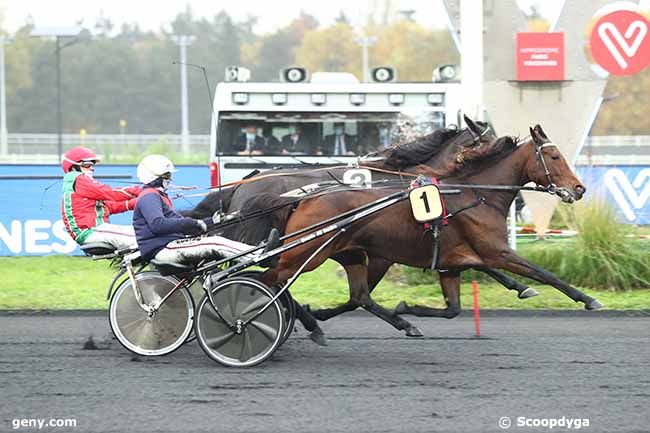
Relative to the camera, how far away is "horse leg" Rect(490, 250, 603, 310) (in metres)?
7.98

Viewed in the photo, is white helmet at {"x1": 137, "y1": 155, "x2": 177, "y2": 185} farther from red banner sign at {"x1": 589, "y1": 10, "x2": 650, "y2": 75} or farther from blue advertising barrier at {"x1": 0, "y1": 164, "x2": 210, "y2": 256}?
red banner sign at {"x1": 589, "y1": 10, "x2": 650, "y2": 75}

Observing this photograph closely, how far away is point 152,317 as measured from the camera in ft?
25.9

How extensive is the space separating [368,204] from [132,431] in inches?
114

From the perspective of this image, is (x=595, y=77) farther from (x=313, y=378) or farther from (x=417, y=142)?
(x=313, y=378)

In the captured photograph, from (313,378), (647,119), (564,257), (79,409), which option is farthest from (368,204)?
(647,119)

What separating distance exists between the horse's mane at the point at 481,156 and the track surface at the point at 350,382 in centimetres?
143

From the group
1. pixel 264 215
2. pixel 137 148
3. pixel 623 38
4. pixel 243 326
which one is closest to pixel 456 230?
pixel 264 215

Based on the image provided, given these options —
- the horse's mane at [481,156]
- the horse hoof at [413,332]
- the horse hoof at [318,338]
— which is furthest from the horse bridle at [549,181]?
the horse hoof at [318,338]

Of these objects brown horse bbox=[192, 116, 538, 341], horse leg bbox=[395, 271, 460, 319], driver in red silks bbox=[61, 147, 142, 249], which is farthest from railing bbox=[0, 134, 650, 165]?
driver in red silks bbox=[61, 147, 142, 249]

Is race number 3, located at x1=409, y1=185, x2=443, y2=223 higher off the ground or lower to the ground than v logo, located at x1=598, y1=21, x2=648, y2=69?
lower

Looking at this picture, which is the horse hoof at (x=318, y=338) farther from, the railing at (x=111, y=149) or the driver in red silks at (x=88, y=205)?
the railing at (x=111, y=149)

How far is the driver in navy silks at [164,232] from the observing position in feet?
25.0

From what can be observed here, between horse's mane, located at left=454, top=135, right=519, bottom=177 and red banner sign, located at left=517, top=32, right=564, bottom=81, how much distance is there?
5.49 m

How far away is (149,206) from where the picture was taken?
7.63m
